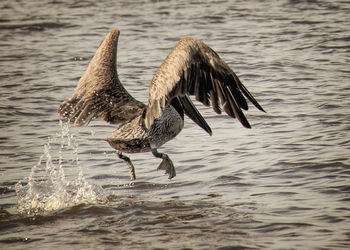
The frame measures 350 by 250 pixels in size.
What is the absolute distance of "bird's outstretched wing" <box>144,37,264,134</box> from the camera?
5950 mm

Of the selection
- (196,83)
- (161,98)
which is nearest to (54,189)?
(161,98)

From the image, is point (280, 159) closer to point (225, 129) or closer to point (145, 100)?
point (225, 129)

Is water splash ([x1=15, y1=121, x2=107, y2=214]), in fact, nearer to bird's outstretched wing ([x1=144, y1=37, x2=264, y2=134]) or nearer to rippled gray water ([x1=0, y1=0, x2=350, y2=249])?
rippled gray water ([x1=0, y1=0, x2=350, y2=249])

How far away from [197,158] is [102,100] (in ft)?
4.55

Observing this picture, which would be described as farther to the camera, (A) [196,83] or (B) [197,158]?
(B) [197,158]

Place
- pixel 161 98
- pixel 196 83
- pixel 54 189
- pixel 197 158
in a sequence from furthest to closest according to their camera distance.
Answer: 1. pixel 197 158
2. pixel 54 189
3. pixel 196 83
4. pixel 161 98

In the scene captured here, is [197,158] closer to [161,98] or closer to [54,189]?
[54,189]

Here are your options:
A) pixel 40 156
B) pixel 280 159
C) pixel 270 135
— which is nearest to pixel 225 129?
pixel 270 135

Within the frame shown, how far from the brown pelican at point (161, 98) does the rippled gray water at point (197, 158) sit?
493mm

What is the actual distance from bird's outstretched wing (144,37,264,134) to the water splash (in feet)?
3.67

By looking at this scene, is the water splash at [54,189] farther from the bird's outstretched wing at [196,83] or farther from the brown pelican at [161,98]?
the bird's outstretched wing at [196,83]

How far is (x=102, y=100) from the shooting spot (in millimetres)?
6949

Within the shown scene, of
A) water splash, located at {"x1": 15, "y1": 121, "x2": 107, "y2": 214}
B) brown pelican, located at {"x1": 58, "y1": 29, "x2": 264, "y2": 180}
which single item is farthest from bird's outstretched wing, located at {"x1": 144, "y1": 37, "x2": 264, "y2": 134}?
water splash, located at {"x1": 15, "y1": 121, "x2": 107, "y2": 214}

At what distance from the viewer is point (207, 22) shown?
1535cm
